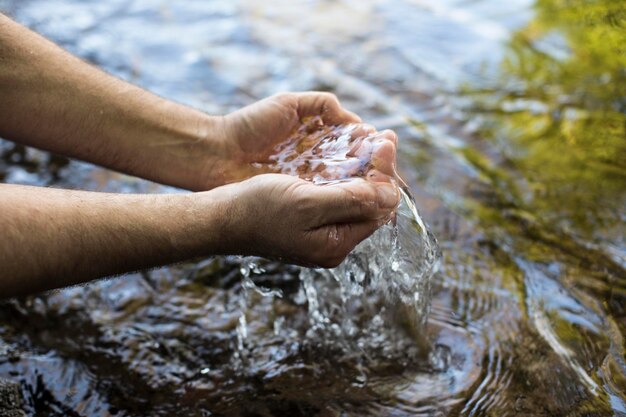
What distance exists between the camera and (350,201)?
2.04 m

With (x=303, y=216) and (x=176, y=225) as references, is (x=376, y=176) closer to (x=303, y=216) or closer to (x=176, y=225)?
(x=303, y=216)

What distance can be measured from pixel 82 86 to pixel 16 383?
41.1 inches

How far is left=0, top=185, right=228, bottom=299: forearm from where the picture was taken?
74.9 inches

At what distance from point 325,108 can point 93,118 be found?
2.70 feet

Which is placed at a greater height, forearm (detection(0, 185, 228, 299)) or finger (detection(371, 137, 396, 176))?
finger (detection(371, 137, 396, 176))

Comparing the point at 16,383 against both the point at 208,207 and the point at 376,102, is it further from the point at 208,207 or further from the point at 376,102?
the point at 376,102

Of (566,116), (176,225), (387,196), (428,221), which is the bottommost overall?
(428,221)

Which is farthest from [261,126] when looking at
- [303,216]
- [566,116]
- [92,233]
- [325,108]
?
[566,116]

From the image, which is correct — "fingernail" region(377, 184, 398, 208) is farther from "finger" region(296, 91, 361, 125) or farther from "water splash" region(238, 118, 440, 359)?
"finger" region(296, 91, 361, 125)

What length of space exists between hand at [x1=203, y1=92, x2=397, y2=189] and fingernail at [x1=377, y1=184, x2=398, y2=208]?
533 mm

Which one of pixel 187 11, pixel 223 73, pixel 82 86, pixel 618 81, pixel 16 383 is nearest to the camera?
pixel 16 383

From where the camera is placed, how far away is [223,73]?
15.5 ft

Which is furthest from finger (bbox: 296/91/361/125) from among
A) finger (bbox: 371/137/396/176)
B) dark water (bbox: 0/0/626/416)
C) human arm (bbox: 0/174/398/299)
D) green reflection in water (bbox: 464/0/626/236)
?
green reflection in water (bbox: 464/0/626/236)

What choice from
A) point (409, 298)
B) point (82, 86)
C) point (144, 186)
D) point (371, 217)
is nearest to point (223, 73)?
point (144, 186)
